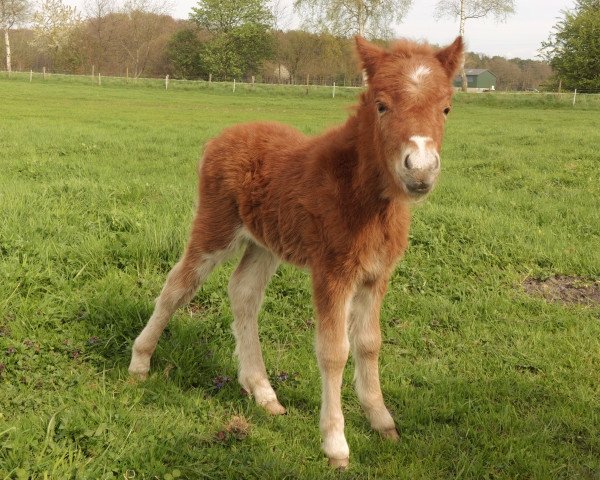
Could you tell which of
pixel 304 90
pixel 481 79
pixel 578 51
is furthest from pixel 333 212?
pixel 481 79

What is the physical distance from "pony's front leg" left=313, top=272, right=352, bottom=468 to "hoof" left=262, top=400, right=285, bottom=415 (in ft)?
1.52

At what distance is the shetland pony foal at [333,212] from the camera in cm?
262

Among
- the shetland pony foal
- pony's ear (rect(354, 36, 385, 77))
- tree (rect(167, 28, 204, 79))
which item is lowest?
the shetland pony foal

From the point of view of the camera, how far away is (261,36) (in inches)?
2394

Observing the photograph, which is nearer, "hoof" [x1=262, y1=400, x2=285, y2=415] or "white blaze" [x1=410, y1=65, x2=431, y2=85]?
"white blaze" [x1=410, y1=65, x2=431, y2=85]

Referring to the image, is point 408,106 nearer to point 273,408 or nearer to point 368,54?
point 368,54

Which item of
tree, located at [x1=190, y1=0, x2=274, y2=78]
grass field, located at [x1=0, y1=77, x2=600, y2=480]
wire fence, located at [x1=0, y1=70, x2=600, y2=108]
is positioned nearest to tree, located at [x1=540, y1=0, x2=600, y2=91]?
wire fence, located at [x1=0, y1=70, x2=600, y2=108]

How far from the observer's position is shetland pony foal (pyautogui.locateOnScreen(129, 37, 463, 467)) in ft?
8.61

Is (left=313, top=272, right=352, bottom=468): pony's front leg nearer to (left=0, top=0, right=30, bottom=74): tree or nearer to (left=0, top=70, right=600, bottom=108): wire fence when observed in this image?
(left=0, top=70, right=600, bottom=108): wire fence

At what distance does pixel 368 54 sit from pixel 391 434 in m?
2.12

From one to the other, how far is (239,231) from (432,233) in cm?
283

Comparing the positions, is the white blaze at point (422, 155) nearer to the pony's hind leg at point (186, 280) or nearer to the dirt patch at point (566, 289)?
the pony's hind leg at point (186, 280)

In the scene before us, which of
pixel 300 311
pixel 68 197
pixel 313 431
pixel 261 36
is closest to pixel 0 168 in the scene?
pixel 68 197

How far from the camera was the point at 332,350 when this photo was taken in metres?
3.07
